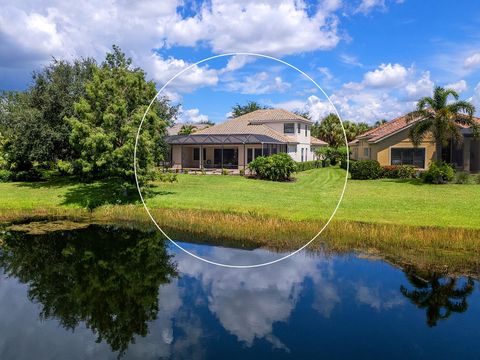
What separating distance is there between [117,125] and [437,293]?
14329 mm

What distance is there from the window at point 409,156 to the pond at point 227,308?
20.6 metres

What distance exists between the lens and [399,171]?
1174 inches

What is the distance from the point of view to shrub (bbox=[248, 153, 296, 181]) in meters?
22.2

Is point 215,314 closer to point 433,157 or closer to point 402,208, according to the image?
point 402,208

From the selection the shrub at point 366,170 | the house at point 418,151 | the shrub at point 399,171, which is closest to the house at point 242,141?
the shrub at point 366,170

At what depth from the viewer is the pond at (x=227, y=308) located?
8.06 metres

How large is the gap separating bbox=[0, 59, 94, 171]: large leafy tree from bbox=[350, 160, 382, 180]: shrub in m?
17.7

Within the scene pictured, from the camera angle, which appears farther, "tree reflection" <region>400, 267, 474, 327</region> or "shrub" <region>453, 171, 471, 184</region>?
"shrub" <region>453, 171, 471, 184</region>

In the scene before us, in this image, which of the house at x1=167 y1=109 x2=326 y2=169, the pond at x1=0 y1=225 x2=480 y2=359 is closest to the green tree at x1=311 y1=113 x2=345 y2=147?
the house at x1=167 y1=109 x2=326 y2=169

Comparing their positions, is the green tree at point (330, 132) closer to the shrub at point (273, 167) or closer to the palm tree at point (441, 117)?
the palm tree at point (441, 117)

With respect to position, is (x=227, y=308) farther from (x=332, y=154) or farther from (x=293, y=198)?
(x=332, y=154)

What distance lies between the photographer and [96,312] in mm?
9695

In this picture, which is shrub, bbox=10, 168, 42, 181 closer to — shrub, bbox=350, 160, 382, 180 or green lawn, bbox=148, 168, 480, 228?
green lawn, bbox=148, 168, 480, 228

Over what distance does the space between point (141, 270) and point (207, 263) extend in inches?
74.0
